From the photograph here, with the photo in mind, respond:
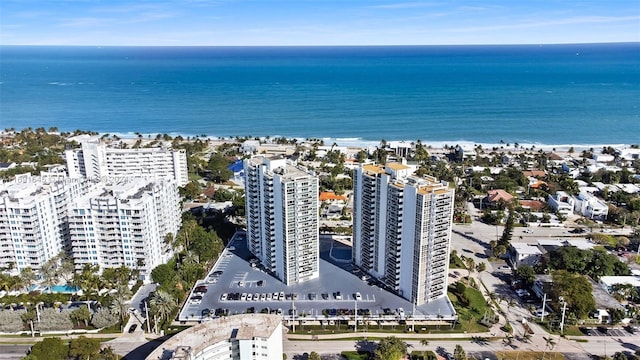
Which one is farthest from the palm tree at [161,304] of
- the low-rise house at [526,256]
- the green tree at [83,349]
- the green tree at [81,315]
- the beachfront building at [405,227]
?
the low-rise house at [526,256]

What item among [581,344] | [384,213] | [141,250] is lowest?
[581,344]

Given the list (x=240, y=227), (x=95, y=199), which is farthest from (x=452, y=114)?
(x=95, y=199)

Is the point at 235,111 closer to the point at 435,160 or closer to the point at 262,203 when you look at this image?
the point at 435,160

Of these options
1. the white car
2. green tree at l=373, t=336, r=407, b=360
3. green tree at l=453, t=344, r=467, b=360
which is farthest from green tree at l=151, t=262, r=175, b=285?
the white car

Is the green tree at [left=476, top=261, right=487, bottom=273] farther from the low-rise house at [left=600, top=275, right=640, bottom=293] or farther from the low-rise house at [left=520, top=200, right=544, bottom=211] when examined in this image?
the low-rise house at [left=520, top=200, right=544, bottom=211]

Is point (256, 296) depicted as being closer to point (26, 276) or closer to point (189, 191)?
point (26, 276)

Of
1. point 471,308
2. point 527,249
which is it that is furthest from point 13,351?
point 527,249
